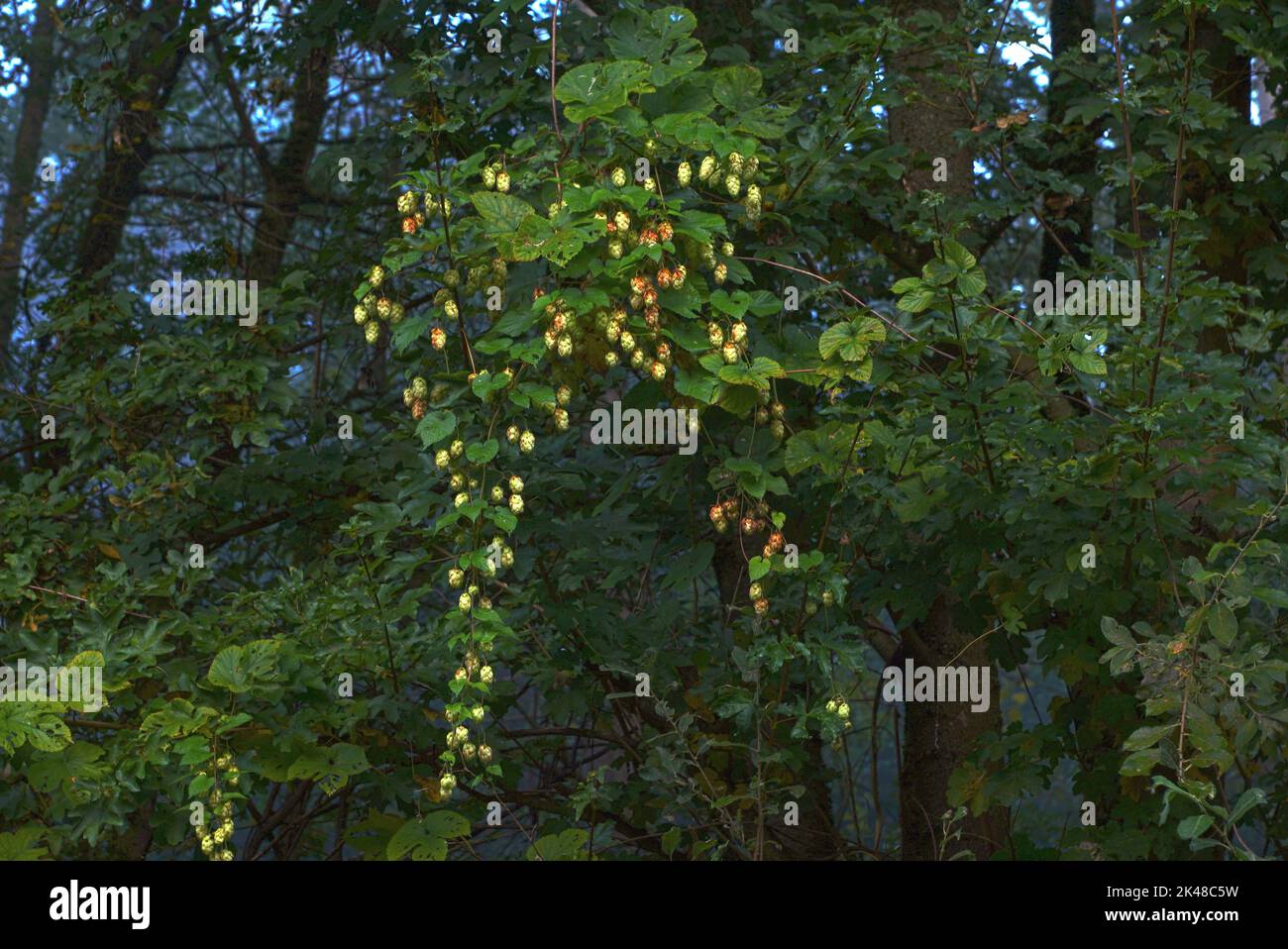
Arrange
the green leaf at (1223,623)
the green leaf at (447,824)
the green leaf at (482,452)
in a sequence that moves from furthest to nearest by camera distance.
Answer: the green leaf at (447,824) < the green leaf at (482,452) < the green leaf at (1223,623)

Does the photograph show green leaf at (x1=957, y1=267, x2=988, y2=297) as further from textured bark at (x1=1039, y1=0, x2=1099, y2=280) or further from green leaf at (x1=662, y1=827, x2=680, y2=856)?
textured bark at (x1=1039, y1=0, x2=1099, y2=280)

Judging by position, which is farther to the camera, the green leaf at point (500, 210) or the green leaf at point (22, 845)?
the green leaf at point (22, 845)

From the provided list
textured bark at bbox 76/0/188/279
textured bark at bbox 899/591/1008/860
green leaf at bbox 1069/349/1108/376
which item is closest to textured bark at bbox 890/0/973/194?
textured bark at bbox 899/591/1008/860

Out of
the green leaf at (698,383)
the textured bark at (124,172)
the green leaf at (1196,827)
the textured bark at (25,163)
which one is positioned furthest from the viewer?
the textured bark at (25,163)

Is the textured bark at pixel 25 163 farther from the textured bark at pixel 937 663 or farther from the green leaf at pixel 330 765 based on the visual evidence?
the green leaf at pixel 330 765

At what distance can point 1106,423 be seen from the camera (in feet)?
14.4

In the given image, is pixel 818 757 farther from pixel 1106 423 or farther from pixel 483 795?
pixel 1106 423

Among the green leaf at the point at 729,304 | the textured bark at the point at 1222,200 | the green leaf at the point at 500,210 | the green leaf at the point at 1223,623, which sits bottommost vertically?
the green leaf at the point at 1223,623

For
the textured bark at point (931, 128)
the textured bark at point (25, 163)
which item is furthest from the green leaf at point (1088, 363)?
the textured bark at point (25, 163)

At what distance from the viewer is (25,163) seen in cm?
1105

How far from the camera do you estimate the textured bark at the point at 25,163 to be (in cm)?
891

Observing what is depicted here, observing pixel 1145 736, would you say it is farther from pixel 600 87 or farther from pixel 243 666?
pixel 243 666

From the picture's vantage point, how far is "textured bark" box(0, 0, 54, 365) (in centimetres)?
891

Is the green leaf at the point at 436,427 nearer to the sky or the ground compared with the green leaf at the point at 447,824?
nearer to the sky
